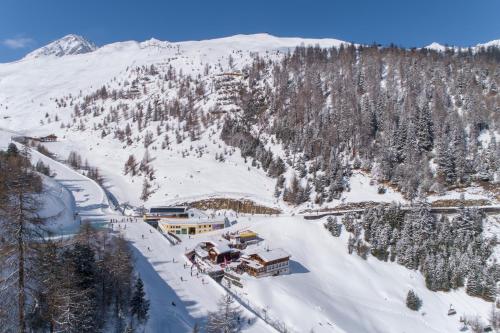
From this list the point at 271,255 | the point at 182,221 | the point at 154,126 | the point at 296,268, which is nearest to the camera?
the point at 271,255

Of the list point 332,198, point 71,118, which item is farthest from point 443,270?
point 71,118

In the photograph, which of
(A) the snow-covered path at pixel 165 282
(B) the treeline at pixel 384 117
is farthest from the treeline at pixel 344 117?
(A) the snow-covered path at pixel 165 282

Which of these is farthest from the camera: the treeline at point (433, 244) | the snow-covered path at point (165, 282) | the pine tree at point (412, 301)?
the treeline at point (433, 244)

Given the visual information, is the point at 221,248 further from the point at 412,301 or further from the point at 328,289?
the point at 412,301

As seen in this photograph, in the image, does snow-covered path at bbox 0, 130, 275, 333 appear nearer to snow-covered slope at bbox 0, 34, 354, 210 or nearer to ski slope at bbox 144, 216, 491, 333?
ski slope at bbox 144, 216, 491, 333

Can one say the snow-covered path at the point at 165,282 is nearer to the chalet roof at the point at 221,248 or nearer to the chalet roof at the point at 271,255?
the chalet roof at the point at 221,248

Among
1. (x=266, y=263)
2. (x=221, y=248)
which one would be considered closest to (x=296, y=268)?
(x=266, y=263)
